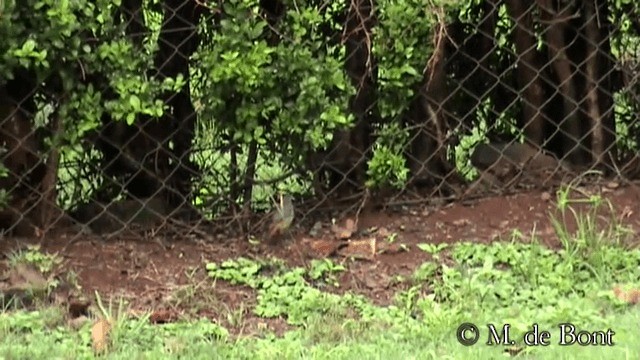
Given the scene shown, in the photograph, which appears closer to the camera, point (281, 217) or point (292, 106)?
point (292, 106)

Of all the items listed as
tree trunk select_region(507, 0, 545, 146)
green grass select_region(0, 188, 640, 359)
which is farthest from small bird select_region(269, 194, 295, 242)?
tree trunk select_region(507, 0, 545, 146)

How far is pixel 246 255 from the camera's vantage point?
448 cm

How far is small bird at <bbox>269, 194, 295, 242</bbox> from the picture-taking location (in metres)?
4.63

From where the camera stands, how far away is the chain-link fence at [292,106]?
432 centimetres

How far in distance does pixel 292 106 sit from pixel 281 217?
0.50m

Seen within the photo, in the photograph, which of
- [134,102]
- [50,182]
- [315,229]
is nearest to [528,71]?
[315,229]

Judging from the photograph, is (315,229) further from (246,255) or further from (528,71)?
(528,71)

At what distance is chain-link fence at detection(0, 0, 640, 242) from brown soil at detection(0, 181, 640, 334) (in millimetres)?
119

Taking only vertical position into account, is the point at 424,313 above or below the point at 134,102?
below

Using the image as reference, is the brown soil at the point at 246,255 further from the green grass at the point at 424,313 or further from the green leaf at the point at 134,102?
the green leaf at the point at 134,102

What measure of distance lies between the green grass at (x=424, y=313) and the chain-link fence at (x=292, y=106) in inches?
21.1

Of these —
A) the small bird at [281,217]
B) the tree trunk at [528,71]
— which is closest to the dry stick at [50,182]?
the small bird at [281,217]

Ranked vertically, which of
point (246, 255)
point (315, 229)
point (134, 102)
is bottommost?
point (246, 255)

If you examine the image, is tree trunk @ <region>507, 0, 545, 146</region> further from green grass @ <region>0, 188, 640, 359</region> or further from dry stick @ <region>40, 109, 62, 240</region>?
dry stick @ <region>40, 109, 62, 240</region>
